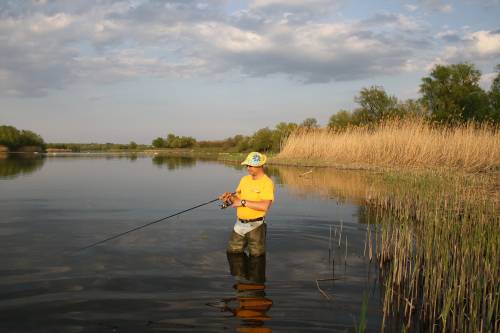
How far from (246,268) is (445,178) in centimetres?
802

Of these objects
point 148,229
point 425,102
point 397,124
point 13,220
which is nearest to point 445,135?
point 397,124

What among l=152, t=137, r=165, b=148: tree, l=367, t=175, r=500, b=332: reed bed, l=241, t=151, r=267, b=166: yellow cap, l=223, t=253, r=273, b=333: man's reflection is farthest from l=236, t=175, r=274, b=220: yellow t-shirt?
l=152, t=137, r=165, b=148: tree

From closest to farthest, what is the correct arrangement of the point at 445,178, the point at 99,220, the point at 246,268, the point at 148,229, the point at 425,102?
1. the point at 246,268
2. the point at 148,229
3. the point at 99,220
4. the point at 445,178
5. the point at 425,102

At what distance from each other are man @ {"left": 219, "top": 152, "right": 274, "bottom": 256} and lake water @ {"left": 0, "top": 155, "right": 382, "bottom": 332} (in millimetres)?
407

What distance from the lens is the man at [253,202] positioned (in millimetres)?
7109

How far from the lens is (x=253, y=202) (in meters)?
7.14

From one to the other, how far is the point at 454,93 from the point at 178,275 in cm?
5814

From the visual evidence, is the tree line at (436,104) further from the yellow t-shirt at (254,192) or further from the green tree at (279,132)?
the yellow t-shirt at (254,192)

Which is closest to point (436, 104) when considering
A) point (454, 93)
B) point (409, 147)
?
point (454, 93)

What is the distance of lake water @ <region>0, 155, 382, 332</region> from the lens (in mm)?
5211

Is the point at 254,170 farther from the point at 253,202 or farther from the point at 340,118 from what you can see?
the point at 340,118

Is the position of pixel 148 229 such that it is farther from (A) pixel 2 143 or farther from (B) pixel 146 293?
(A) pixel 2 143

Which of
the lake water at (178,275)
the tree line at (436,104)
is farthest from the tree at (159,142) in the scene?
the lake water at (178,275)

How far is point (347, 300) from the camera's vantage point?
19.4 ft
